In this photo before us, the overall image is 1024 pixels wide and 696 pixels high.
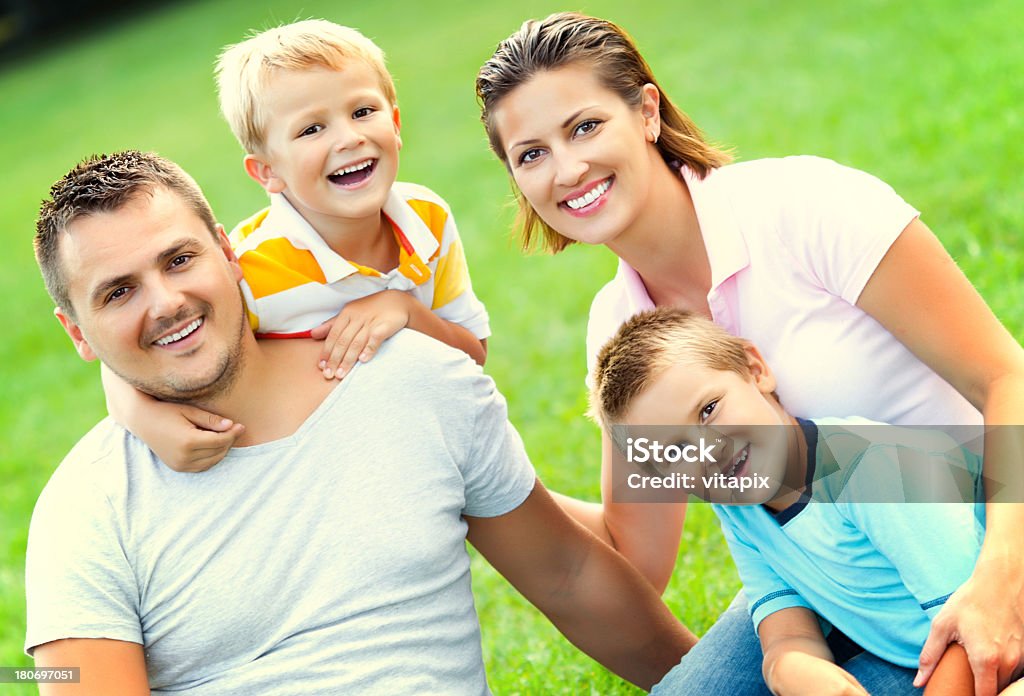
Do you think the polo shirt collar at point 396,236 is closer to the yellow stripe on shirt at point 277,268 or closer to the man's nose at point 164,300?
the yellow stripe on shirt at point 277,268

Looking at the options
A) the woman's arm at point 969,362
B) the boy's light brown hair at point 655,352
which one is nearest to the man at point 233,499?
the boy's light brown hair at point 655,352

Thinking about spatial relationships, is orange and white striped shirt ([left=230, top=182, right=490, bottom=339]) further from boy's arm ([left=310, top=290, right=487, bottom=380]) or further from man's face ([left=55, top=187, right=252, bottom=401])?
man's face ([left=55, top=187, right=252, bottom=401])

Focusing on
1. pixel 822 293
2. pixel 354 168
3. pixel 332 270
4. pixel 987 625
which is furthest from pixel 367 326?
pixel 987 625

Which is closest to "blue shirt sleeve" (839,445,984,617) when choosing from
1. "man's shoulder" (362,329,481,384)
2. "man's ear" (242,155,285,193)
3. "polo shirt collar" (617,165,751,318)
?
"polo shirt collar" (617,165,751,318)

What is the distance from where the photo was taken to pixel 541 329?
6957 mm

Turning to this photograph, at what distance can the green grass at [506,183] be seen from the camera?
491 centimetres

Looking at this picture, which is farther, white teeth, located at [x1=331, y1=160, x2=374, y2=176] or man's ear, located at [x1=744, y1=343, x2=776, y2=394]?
white teeth, located at [x1=331, y1=160, x2=374, y2=176]

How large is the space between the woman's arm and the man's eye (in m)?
0.72

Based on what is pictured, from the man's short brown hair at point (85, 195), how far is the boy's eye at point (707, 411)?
1214 mm

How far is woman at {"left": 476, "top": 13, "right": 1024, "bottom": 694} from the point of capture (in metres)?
2.60

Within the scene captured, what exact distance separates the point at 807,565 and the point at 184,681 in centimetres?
134

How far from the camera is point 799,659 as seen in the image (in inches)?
100

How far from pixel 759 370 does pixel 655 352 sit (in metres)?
0.24

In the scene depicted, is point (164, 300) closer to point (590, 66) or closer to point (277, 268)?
point (277, 268)
